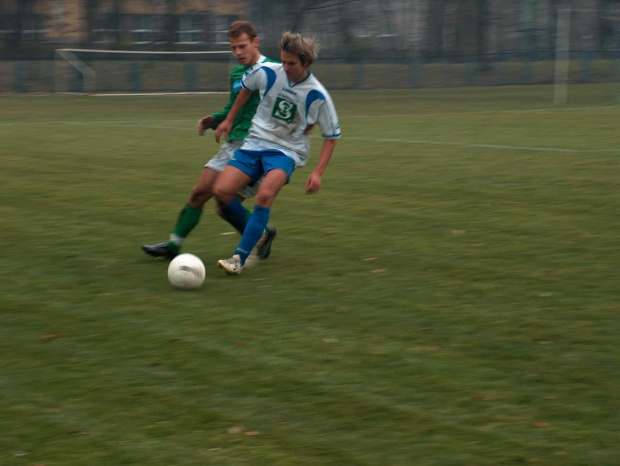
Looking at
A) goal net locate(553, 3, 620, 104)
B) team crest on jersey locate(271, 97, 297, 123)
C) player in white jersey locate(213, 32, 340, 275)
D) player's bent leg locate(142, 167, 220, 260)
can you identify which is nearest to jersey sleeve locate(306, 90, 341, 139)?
player in white jersey locate(213, 32, 340, 275)

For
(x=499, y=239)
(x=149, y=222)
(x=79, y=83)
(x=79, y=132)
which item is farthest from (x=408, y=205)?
(x=79, y=83)

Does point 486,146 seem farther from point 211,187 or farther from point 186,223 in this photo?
point 186,223

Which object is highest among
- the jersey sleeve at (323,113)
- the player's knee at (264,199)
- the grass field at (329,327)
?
the jersey sleeve at (323,113)

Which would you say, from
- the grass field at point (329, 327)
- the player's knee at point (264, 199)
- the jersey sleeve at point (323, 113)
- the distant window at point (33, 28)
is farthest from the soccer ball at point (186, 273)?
the distant window at point (33, 28)

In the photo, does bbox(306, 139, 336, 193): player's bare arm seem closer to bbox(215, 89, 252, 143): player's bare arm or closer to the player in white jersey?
the player in white jersey

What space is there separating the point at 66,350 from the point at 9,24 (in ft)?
101

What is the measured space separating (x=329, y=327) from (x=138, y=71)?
29.2m

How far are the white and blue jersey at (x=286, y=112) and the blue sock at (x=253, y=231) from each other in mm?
476

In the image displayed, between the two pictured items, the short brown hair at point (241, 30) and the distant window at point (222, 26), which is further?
the distant window at point (222, 26)

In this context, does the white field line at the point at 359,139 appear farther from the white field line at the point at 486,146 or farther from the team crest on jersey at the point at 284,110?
the team crest on jersey at the point at 284,110

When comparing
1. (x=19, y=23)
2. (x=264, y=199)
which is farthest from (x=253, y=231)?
(x=19, y=23)

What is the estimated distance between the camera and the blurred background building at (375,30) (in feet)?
113

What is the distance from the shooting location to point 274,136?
7.23m

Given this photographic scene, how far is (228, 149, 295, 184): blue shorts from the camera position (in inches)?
281
